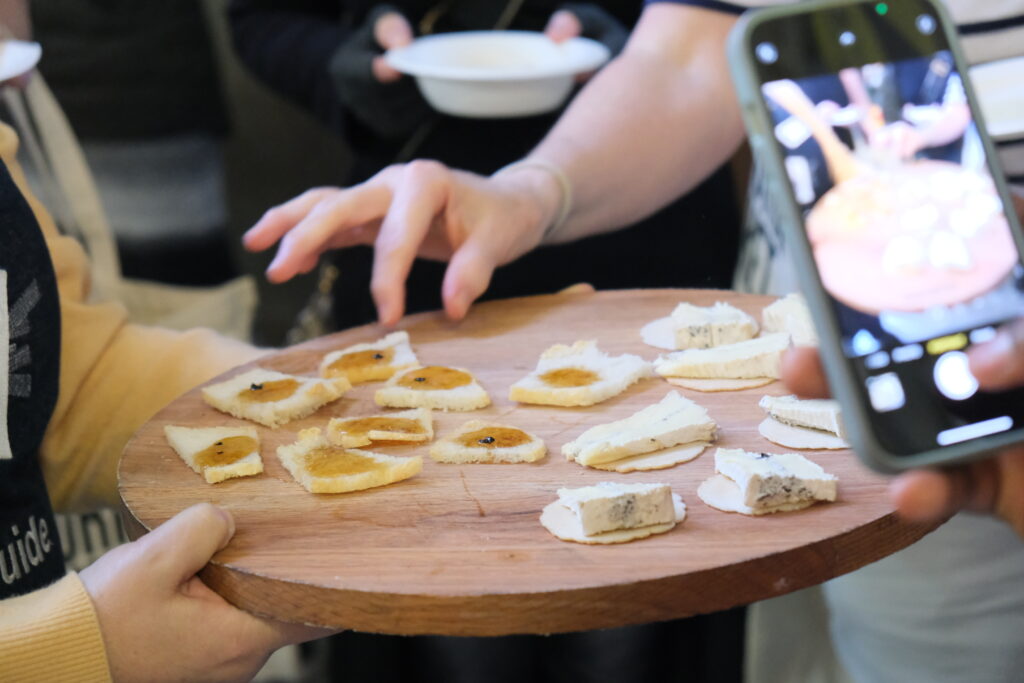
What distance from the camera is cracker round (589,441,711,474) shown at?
0.78m

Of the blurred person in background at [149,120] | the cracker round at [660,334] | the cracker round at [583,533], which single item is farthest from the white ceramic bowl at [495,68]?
the blurred person in background at [149,120]

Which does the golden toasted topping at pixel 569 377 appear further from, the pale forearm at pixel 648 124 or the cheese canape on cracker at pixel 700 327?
the pale forearm at pixel 648 124

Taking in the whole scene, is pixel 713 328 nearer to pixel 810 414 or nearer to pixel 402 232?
pixel 810 414

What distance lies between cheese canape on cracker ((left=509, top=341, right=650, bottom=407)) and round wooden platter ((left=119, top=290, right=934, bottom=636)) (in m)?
0.02

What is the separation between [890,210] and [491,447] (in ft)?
1.12

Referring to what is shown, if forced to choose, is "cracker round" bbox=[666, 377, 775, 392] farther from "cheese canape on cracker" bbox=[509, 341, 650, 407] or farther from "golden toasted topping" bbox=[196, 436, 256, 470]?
"golden toasted topping" bbox=[196, 436, 256, 470]

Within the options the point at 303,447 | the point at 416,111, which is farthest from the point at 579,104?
the point at 303,447

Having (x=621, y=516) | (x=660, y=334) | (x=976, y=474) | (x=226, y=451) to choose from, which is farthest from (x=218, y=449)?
(x=976, y=474)

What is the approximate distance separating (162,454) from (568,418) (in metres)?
0.33

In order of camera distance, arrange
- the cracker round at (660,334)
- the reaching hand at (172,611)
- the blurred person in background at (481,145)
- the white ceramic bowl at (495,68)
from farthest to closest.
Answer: the blurred person in background at (481,145), the white ceramic bowl at (495,68), the cracker round at (660,334), the reaching hand at (172,611)

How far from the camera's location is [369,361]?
98cm

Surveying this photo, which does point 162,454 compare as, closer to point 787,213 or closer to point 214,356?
point 214,356

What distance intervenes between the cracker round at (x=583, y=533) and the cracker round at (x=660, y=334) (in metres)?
0.31

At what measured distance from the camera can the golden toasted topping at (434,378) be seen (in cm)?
93
